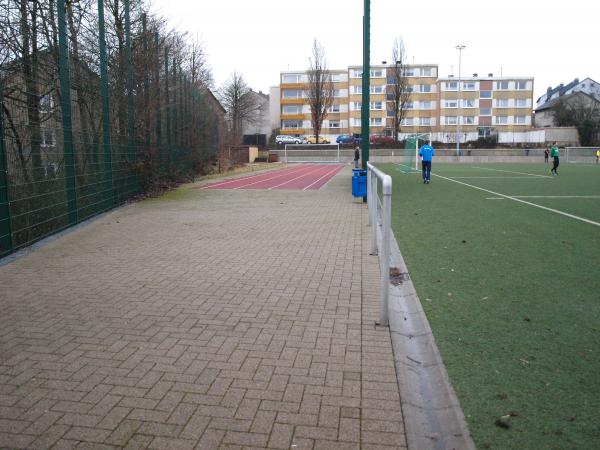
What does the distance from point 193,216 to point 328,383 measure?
381 inches

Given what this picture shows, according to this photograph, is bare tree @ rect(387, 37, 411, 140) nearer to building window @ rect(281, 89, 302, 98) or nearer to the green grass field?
building window @ rect(281, 89, 302, 98)

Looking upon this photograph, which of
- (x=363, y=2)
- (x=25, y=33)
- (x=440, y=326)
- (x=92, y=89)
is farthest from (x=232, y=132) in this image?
Result: (x=440, y=326)

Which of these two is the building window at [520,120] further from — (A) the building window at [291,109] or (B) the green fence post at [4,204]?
(B) the green fence post at [4,204]

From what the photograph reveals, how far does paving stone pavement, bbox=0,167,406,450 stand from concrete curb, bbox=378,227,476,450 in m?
0.10

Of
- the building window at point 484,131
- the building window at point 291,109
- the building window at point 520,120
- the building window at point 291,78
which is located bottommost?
the building window at point 484,131

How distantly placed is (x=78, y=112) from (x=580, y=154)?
49.4 meters

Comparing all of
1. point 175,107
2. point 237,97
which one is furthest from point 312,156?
point 175,107

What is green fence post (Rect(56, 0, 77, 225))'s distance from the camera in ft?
35.2

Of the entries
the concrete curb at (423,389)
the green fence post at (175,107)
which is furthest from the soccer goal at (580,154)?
the concrete curb at (423,389)

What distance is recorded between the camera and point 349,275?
6.92 metres

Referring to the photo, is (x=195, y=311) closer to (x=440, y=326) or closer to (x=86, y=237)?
(x=440, y=326)

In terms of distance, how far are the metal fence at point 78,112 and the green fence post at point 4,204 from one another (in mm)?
15

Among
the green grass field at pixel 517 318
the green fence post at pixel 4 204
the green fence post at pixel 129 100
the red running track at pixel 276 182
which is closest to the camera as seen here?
the green grass field at pixel 517 318

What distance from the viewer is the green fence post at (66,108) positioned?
35.2 feet
